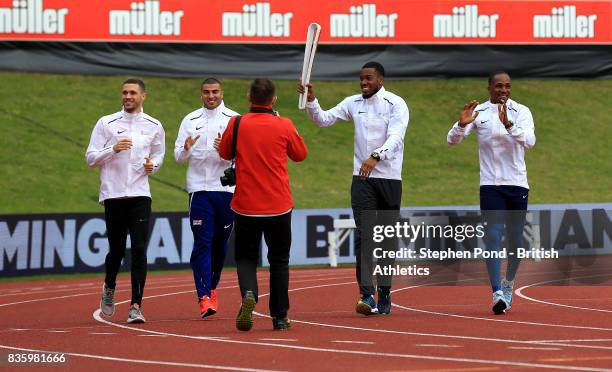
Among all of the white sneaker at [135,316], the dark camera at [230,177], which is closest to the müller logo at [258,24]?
the white sneaker at [135,316]

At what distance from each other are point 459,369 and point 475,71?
3031cm

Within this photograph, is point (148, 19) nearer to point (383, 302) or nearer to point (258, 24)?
point (258, 24)

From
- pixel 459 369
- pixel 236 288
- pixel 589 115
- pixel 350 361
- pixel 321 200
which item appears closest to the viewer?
pixel 459 369

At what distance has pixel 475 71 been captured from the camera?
3838 centimetres

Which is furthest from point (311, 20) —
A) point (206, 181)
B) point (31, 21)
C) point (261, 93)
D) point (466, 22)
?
point (261, 93)

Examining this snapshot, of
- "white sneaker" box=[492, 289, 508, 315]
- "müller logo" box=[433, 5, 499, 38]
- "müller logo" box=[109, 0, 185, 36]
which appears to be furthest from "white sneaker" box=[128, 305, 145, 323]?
"müller logo" box=[433, 5, 499, 38]

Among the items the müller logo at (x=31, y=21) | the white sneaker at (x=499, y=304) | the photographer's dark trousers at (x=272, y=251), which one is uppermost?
the müller logo at (x=31, y=21)

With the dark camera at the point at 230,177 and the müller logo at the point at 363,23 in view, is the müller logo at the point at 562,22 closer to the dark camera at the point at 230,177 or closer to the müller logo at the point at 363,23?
the müller logo at the point at 363,23

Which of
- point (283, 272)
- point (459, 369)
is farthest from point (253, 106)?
point (459, 369)

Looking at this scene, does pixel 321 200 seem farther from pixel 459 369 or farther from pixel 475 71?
Answer: pixel 459 369

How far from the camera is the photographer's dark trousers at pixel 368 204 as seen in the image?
12828 mm

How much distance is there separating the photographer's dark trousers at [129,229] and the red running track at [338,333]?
500mm

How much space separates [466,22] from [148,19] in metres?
8.37

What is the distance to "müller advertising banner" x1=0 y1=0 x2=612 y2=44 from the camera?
114 feet
